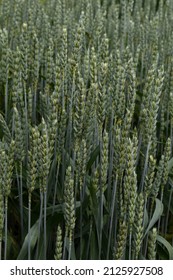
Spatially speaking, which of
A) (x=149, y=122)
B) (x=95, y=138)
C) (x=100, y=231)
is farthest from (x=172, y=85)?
(x=100, y=231)

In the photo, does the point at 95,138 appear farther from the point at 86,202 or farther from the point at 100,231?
the point at 100,231

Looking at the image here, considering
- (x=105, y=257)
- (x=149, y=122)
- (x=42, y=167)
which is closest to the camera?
(x=42, y=167)

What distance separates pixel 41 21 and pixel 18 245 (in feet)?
5.04

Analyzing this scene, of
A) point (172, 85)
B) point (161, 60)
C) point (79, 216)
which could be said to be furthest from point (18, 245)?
point (161, 60)

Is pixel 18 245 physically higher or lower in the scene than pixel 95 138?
lower

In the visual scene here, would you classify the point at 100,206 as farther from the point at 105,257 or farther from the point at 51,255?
the point at 51,255

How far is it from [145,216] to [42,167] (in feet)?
1.78

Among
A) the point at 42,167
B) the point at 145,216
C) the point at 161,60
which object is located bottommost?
the point at 145,216

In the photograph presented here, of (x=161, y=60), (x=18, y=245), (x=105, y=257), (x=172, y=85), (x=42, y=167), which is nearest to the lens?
(x=42, y=167)

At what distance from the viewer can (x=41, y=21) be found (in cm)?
313

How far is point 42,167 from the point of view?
5.14 ft

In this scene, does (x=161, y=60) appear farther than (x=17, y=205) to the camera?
Yes

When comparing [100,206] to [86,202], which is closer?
[100,206]

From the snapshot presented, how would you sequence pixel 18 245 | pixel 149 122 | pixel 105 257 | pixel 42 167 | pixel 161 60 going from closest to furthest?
pixel 42 167, pixel 149 122, pixel 105 257, pixel 18 245, pixel 161 60
